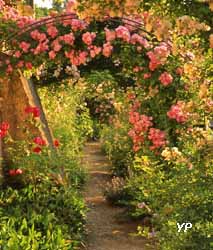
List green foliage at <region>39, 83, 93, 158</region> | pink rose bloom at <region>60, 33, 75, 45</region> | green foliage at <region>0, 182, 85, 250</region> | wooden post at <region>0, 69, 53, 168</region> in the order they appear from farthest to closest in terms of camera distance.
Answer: green foliage at <region>39, 83, 93, 158</region>, wooden post at <region>0, 69, 53, 168</region>, pink rose bloom at <region>60, 33, 75, 45</region>, green foliage at <region>0, 182, 85, 250</region>

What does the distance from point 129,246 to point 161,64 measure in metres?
2.10

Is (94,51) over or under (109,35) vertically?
under

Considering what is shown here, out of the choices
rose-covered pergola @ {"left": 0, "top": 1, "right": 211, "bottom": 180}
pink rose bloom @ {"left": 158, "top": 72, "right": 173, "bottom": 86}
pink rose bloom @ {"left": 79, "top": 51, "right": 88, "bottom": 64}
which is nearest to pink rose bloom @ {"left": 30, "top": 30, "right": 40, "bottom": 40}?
rose-covered pergola @ {"left": 0, "top": 1, "right": 211, "bottom": 180}

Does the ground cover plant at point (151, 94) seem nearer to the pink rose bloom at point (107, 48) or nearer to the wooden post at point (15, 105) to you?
the pink rose bloom at point (107, 48)

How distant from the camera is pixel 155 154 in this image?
634cm

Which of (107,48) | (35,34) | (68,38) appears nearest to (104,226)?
(107,48)

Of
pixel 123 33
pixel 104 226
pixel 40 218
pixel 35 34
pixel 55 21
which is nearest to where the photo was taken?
pixel 40 218

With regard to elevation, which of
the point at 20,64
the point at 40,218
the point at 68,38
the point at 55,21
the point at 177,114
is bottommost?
the point at 40,218

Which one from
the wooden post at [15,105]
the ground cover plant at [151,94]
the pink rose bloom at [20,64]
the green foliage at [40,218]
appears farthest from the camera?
the wooden post at [15,105]

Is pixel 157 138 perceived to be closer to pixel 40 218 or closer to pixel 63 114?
pixel 40 218

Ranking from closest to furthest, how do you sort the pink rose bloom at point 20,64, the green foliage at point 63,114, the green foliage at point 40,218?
1. the green foliage at point 40,218
2. the pink rose bloom at point 20,64
3. the green foliage at point 63,114

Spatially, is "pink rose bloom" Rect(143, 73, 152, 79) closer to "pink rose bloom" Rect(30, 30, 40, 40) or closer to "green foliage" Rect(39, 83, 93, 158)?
"pink rose bloom" Rect(30, 30, 40, 40)

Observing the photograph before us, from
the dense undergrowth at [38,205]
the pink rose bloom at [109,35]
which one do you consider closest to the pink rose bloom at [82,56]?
the pink rose bloom at [109,35]

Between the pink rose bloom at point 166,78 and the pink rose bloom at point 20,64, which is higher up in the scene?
the pink rose bloom at point 20,64
